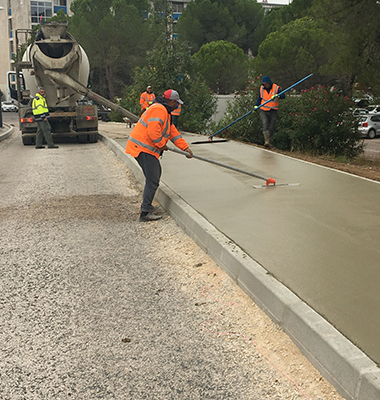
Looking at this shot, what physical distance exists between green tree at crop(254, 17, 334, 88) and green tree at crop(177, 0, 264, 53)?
53.2 ft

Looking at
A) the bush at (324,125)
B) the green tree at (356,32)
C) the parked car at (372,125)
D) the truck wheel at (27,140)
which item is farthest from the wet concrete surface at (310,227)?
the parked car at (372,125)

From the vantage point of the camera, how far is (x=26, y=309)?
3.81 metres

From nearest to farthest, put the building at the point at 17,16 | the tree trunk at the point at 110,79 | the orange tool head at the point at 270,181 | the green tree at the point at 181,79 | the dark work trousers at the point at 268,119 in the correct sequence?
the orange tool head at the point at 270,181 < the dark work trousers at the point at 268,119 < the green tree at the point at 181,79 < the tree trunk at the point at 110,79 < the building at the point at 17,16

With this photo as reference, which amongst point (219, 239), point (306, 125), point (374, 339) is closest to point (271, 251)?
point (219, 239)

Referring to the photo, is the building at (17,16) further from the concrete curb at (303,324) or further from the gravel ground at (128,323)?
the concrete curb at (303,324)

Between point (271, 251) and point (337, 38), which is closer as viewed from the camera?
point (271, 251)

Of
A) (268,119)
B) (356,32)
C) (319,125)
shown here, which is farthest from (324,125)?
(356,32)

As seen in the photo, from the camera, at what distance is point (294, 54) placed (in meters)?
33.6

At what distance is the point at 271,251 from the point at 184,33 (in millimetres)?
49983

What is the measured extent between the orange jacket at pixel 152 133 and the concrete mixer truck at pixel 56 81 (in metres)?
9.96

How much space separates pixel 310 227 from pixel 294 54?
30460 millimetres

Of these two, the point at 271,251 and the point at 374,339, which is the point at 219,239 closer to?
the point at 271,251

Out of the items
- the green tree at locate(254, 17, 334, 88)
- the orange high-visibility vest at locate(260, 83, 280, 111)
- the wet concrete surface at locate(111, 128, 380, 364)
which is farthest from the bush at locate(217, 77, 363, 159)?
the green tree at locate(254, 17, 334, 88)

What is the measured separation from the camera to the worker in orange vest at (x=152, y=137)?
6090mm
